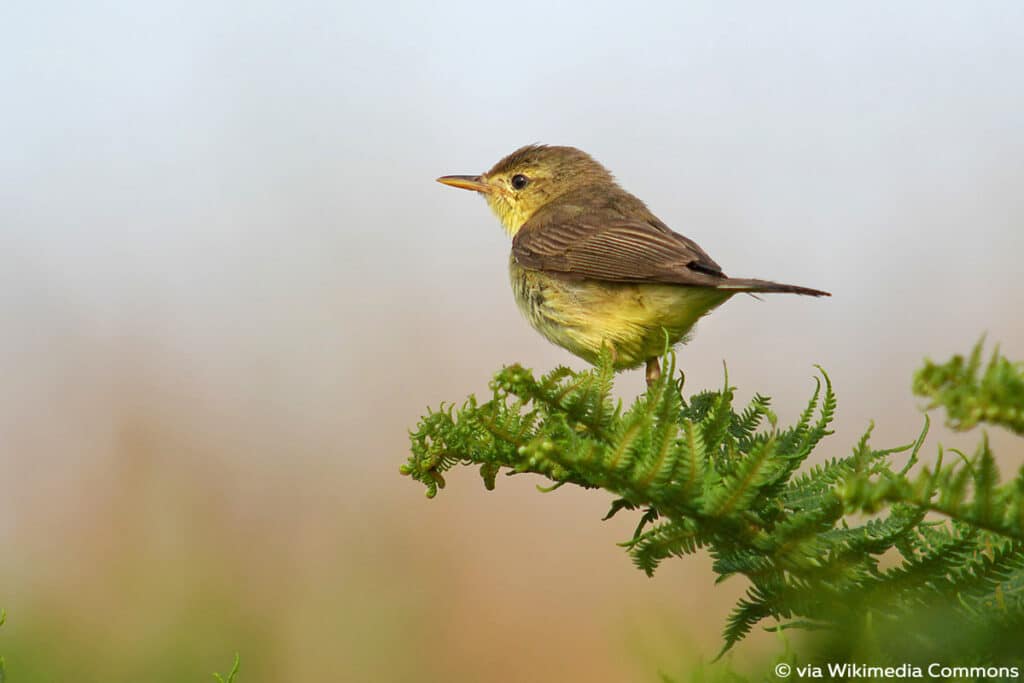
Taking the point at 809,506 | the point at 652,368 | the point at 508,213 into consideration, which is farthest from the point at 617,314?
the point at 809,506

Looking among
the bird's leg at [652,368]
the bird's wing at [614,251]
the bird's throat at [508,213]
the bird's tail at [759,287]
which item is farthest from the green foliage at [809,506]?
the bird's throat at [508,213]

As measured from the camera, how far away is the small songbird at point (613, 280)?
3.55m

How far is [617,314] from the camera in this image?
3744 mm

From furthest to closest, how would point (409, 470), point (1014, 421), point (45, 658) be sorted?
point (45, 658), point (409, 470), point (1014, 421)

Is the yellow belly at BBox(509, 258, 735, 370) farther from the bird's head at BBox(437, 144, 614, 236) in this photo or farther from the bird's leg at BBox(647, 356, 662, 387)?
the bird's head at BBox(437, 144, 614, 236)

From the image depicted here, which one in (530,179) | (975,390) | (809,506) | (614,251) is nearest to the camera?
(975,390)

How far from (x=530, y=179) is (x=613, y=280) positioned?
5.68 ft

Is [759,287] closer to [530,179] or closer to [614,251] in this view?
[614,251]

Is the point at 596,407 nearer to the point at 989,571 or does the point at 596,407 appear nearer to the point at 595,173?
the point at 989,571

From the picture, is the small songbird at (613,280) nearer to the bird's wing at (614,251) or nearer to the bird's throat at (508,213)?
the bird's wing at (614,251)

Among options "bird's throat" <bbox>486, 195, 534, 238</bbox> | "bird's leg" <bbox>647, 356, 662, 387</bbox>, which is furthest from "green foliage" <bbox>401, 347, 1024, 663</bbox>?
"bird's throat" <bbox>486, 195, 534, 238</bbox>

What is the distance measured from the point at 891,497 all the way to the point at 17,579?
13.7 feet

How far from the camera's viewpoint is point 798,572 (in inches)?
38.9

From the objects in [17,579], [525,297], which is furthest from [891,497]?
[17,579]
